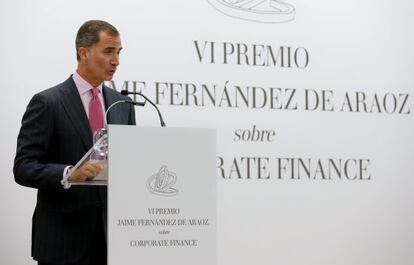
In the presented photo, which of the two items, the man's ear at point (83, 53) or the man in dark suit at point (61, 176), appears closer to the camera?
the man in dark suit at point (61, 176)

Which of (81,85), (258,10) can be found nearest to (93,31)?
(81,85)

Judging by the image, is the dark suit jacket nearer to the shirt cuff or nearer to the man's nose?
the shirt cuff

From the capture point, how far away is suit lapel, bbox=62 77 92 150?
2.79m

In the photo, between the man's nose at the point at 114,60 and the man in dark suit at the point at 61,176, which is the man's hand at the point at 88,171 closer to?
the man in dark suit at the point at 61,176

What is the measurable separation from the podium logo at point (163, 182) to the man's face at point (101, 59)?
2.37 feet

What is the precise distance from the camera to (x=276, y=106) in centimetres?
471

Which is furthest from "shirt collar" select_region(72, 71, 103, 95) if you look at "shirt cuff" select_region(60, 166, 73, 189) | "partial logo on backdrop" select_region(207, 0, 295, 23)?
"partial logo on backdrop" select_region(207, 0, 295, 23)

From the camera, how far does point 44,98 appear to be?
2797mm

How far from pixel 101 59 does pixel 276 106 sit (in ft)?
6.49

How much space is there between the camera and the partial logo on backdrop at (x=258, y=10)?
4645 millimetres

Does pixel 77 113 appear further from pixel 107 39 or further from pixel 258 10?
pixel 258 10

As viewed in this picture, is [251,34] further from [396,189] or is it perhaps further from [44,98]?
[44,98]

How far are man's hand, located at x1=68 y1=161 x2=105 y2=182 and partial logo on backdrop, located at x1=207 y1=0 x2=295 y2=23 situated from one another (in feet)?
7.90

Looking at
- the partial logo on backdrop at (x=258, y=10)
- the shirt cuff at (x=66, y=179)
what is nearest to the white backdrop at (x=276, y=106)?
the partial logo on backdrop at (x=258, y=10)
